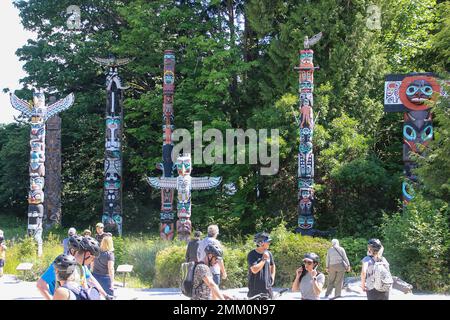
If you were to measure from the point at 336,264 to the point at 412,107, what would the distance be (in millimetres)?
8129

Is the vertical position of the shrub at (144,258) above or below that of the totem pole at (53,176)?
below

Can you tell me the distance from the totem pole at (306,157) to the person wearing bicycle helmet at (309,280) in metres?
9.60

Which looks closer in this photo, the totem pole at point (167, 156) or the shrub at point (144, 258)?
the shrub at point (144, 258)

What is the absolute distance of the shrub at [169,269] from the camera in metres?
13.8

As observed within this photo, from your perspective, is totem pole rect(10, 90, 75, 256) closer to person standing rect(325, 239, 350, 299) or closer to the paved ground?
the paved ground

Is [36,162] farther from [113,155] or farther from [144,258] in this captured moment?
[144,258]

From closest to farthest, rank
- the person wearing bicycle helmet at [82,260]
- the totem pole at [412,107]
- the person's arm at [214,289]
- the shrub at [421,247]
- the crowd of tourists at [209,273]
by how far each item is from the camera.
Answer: the crowd of tourists at [209,273], the person wearing bicycle helmet at [82,260], the person's arm at [214,289], the shrub at [421,247], the totem pole at [412,107]

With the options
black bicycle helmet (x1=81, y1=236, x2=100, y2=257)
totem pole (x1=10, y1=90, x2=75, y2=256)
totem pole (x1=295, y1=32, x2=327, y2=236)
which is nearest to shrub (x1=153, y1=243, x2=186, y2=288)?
totem pole (x1=295, y1=32, x2=327, y2=236)

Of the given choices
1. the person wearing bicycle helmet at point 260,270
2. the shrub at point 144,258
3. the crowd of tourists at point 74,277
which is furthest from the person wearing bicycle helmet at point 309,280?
the shrub at point 144,258

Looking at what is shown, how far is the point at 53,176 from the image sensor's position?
906 inches

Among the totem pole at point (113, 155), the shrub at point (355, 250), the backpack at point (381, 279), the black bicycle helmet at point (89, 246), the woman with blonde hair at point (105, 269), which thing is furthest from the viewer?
the totem pole at point (113, 155)

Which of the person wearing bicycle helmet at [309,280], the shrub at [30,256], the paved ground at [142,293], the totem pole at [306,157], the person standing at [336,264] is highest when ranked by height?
the totem pole at [306,157]

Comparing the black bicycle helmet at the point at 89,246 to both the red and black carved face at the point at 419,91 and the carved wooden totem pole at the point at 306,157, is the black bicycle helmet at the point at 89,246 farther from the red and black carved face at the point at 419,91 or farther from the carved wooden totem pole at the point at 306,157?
the red and black carved face at the point at 419,91

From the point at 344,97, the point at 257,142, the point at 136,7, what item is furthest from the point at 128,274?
the point at 136,7
